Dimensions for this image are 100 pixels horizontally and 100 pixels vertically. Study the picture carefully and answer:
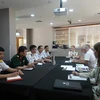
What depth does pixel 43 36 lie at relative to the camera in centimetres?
956

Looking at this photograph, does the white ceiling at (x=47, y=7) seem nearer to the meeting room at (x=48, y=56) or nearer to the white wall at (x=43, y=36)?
the meeting room at (x=48, y=56)

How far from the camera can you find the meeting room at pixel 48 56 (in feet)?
4.43

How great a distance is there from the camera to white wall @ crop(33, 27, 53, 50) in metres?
9.30

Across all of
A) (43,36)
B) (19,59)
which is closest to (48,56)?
(19,59)

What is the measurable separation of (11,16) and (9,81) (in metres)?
2.88

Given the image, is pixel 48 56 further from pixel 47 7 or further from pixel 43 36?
pixel 43 36

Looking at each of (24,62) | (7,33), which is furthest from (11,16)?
(24,62)

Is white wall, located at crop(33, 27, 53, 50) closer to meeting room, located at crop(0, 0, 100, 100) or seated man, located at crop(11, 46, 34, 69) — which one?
meeting room, located at crop(0, 0, 100, 100)

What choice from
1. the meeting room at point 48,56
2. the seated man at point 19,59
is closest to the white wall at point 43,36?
the meeting room at point 48,56

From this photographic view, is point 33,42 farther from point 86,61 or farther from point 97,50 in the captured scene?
point 97,50

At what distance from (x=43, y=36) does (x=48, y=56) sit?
504 centimetres

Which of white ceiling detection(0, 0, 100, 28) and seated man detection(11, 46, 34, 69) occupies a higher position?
white ceiling detection(0, 0, 100, 28)

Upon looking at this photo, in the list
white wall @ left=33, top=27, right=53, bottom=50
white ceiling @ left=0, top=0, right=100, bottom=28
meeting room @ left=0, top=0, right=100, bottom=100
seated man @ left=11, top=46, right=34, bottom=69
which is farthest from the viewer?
white wall @ left=33, top=27, right=53, bottom=50

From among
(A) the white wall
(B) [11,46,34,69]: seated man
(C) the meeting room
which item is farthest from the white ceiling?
(A) the white wall
